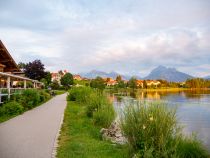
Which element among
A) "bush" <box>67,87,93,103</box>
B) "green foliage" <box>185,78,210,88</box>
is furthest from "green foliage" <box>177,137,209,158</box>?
"green foliage" <box>185,78,210,88</box>

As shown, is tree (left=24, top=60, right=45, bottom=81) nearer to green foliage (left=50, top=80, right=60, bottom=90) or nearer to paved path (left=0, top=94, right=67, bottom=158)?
green foliage (left=50, top=80, right=60, bottom=90)

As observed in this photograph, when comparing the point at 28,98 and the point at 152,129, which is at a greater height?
the point at 28,98

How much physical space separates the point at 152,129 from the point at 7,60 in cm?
2404

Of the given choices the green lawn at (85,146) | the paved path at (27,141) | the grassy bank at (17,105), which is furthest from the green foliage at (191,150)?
the grassy bank at (17,105)

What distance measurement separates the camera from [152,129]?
26.9 ft

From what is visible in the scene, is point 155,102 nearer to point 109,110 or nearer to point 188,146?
point 188,146

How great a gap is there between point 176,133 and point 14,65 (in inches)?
1002

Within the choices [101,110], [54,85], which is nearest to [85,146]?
[101,110]

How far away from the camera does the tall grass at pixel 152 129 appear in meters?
8.18

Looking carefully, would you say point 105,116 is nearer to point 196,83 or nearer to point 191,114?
A: point 191,114

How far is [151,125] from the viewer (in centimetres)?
822

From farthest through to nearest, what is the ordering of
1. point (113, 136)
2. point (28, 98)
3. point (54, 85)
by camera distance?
point (54, 85), point (28, 98), point (113, 136)

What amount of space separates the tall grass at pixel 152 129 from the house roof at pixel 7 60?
66.9 ft

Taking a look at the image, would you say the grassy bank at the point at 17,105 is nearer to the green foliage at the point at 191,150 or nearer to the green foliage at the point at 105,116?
the green foliage at the point at 105,116
